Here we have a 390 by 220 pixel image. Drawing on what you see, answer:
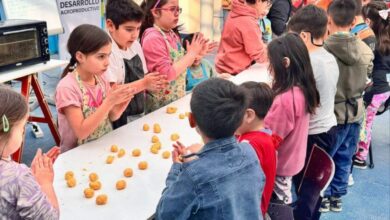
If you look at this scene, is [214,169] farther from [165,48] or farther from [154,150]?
[165,48]

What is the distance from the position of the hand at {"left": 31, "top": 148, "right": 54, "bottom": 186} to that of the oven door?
208cm

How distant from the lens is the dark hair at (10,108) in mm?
1271

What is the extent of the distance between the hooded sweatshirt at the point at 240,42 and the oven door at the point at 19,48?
1640 mm

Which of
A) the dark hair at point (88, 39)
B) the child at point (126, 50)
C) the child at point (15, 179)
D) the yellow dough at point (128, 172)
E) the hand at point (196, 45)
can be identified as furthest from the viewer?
the hand at point (196, 45)

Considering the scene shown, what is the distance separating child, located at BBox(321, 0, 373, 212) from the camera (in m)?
2.69

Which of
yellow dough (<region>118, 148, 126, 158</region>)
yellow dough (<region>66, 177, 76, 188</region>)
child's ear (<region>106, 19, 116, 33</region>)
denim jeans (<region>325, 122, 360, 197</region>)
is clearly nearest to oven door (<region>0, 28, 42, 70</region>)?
child's ear (<region>106, 19, 116, 33</region>)

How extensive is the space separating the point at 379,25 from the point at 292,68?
1.90 metres

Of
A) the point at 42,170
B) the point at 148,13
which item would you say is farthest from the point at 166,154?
the point at 148,13

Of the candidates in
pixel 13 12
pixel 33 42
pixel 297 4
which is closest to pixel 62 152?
pixel 33 42

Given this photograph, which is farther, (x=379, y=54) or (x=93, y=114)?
(x=379, y=54)

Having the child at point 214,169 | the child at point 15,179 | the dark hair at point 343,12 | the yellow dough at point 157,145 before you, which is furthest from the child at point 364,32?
the child at point 15,179

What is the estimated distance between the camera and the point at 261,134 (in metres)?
1.74

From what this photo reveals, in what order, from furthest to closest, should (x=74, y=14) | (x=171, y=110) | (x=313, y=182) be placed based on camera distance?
1. (x=74, y=14)
2. (x=171, y=110)
3. (x=313, y=182)

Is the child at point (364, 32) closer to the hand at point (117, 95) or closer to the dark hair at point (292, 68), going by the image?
the dark hair at point (292, 68)
